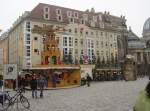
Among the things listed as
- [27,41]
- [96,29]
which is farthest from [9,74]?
[96,29]

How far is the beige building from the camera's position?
216ft

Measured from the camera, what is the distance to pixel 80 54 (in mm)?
74750

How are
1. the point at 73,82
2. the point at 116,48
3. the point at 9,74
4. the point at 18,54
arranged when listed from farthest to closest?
1. the point at 116,48
2. the point at 18,54
3. the point at 73,82
4. the point at 9,74

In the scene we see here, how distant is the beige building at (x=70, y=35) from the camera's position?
65.8 metres

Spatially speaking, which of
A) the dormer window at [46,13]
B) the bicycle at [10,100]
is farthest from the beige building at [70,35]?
the bicycle at [10,100]

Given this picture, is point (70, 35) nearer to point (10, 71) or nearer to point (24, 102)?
point (24, 102)

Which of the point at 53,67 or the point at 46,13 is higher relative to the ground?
the point at 46,13

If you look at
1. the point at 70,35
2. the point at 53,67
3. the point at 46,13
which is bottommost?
the point at 53,67

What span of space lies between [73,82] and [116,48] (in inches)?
1585

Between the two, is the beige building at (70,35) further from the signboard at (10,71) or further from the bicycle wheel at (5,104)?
the signboard at (10,71)

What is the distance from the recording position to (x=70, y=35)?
72812 millimetres


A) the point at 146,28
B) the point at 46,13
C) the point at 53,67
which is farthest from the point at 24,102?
the point at 146,28

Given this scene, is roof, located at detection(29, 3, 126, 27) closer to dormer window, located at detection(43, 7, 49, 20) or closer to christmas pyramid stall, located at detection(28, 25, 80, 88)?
dormer window, located at detection(43, 7, 49, 20)

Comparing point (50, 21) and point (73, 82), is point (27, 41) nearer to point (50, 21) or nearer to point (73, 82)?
point (50, 21)
